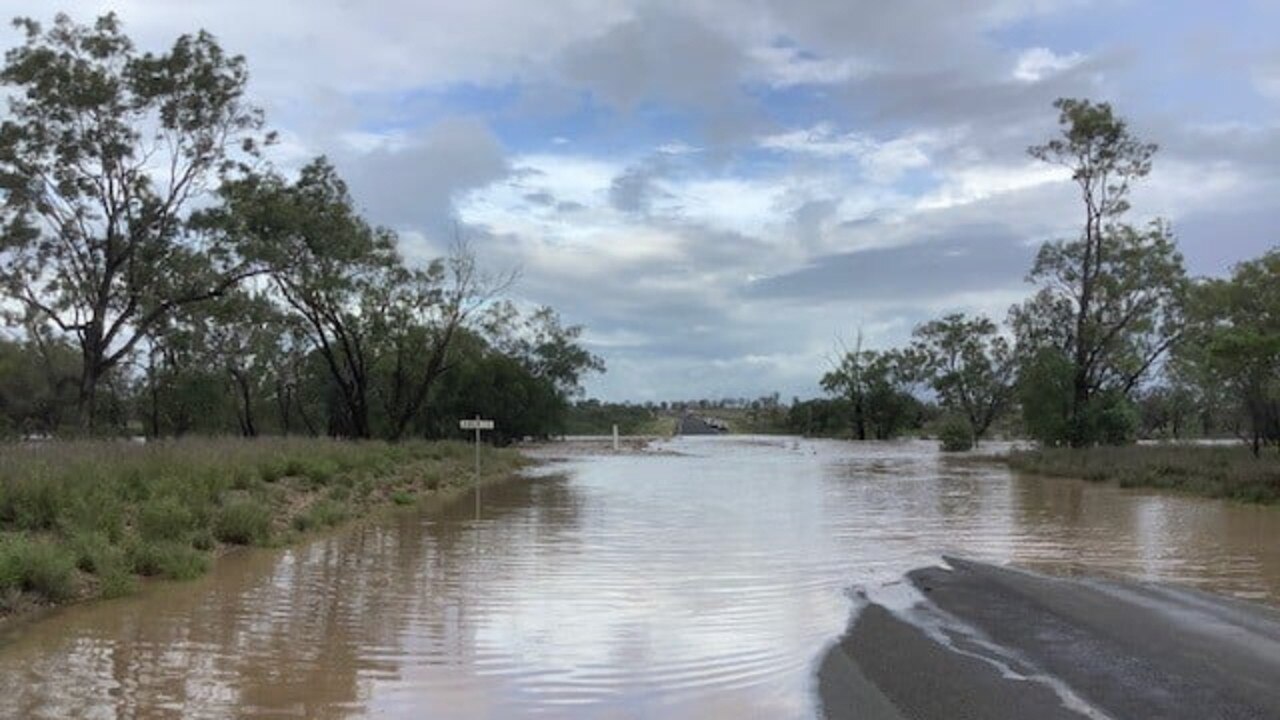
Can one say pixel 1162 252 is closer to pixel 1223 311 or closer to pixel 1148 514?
pixel 1223 311

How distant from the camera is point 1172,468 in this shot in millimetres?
36250

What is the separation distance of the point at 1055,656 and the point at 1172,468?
30.9 m

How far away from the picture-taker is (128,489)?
1714 cm

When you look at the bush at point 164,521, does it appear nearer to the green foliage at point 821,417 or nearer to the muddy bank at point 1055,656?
the muddy bank at point 1055,656

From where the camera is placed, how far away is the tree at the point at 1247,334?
29.5 m

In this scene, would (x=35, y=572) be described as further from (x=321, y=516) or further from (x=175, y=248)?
(x=175, y=248)

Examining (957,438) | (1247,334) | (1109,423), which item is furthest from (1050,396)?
(1247,334)

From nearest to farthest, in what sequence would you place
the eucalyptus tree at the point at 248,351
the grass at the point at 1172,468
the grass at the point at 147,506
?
the grass at the point at 147,506 < the grass at the point at 1172,468 < the eucalyptus tree at the point at 248,351

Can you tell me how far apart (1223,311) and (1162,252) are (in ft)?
60.8

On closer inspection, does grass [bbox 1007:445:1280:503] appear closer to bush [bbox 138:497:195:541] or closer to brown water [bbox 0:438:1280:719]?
brown water [bbox 0:438:1280:719]

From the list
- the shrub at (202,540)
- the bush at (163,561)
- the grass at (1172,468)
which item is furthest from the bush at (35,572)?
the grass at (1172,468)

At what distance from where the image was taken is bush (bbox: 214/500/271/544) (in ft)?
55.3

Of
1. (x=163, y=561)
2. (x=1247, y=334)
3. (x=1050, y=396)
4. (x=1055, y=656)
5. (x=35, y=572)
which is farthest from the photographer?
(x=1050, y=396)

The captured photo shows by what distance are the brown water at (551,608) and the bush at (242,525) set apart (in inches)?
33.3
